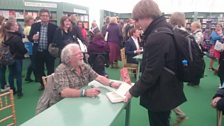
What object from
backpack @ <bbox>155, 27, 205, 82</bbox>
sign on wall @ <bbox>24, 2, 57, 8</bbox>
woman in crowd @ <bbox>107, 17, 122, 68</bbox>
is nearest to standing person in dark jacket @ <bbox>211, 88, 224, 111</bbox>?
backpack @ <bbox>155, 27, 205, 82</bbox>

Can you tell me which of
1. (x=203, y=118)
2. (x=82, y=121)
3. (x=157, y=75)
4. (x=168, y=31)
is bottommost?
(x=203, y=118)

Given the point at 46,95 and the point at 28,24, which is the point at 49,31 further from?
the point at 46,95

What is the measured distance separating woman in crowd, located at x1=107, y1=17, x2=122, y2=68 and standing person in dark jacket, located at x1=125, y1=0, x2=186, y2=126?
4.79m

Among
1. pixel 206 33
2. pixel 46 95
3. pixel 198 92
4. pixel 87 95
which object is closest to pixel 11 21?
pixel 46 95

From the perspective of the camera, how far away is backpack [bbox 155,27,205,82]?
5.51 feet

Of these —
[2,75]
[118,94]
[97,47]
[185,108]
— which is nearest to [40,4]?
[97,47]

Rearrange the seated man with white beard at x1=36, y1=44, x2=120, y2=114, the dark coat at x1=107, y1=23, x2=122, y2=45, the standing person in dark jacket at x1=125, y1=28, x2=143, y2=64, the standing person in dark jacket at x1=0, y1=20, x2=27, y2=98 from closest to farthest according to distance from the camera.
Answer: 1. the seated man with white beard at x1=36, y1=44, x2=120, y2=114
2. the standing person in dark jacket at x1=0, y1=20, x2=27, y2=98
3. the standing person in dark jacket at x1=125, y1=28, x2=143, y2=64
4. the dark coat at x1=107, y1=23, x2=122, y2=45

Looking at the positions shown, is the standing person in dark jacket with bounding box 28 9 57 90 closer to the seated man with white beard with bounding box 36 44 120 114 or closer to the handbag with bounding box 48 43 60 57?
the handbag with bounding box 48 43 60 57

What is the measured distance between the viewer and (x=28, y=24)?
529 cm

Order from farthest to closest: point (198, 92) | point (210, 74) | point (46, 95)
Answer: point (210, 74), point (198, 92), point (46, 95)

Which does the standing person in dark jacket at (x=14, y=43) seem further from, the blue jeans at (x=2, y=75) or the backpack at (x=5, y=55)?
the blue jeans at (x=2, y=75)

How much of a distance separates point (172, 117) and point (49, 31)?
245cm

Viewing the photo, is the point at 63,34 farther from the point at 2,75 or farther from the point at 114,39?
the point at 114,39

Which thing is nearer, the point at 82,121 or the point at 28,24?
the point at 82,121
